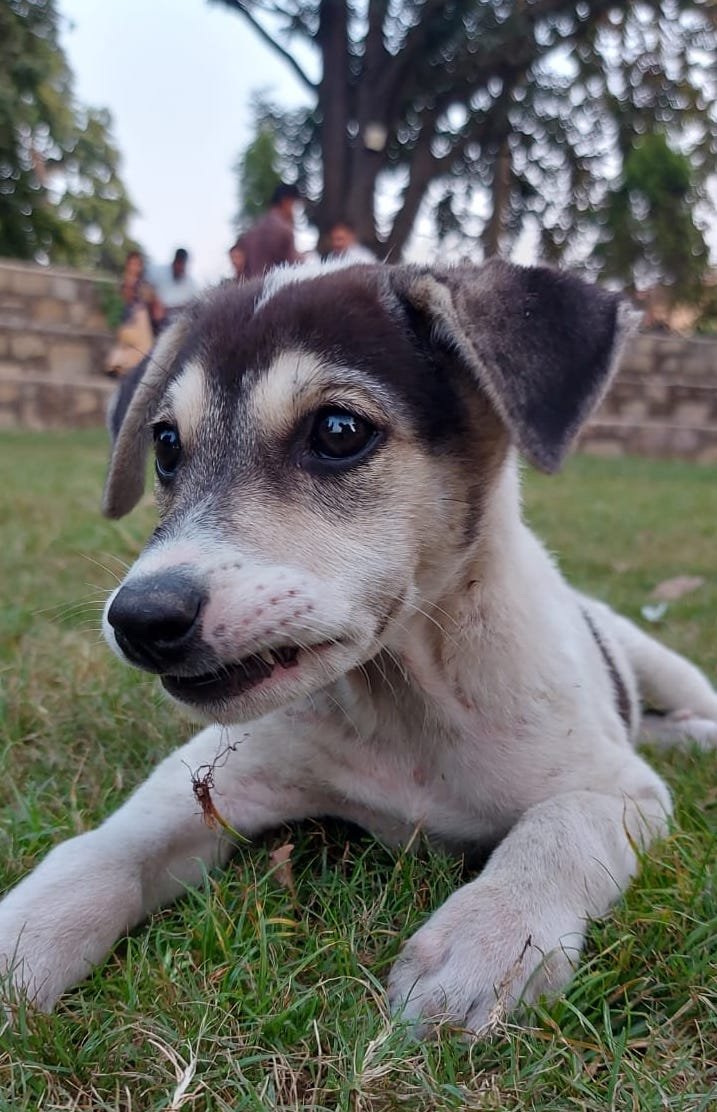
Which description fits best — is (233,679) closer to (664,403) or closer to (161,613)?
(161,613)

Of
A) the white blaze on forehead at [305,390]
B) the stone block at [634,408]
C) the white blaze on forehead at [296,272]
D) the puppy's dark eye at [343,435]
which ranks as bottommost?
the stone block at [634,408]

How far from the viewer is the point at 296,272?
274 centimetres

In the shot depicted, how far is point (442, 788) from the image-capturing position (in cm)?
248

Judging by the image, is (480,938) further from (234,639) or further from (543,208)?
(543,208)

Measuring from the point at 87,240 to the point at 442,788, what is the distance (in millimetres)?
27140

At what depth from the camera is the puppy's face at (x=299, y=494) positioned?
197 centimetres

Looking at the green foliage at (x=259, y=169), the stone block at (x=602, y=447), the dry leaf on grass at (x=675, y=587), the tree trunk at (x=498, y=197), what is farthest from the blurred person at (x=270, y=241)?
the green foliage at (x=259, y=169)

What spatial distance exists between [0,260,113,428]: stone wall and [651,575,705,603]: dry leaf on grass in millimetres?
11025

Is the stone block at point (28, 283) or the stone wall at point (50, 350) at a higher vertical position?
the stone block at point (28, 283)

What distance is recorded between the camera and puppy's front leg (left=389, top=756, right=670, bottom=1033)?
183 cm

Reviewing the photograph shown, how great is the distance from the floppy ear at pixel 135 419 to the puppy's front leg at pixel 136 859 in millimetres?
883

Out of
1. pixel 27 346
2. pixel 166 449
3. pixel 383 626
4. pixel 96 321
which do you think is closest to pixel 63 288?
pixel 96 321

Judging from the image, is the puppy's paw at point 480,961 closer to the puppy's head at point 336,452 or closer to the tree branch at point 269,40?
the puppy's head at point 336,452

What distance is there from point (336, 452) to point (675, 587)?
191 inches
